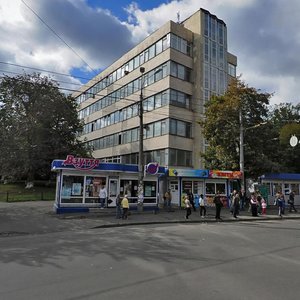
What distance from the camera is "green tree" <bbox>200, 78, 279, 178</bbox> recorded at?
3038 centimetres

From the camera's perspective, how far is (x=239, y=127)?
3036 cm

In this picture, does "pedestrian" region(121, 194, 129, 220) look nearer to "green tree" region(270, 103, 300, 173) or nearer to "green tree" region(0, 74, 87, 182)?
"green tree" region(270, 103, 300, 173)

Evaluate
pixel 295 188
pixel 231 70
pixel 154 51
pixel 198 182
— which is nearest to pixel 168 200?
pixel 198 182

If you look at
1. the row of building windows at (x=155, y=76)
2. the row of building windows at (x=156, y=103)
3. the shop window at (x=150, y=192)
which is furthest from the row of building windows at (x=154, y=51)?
the shop window at (x=150, y=192)

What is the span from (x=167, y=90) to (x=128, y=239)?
30377 millimetres

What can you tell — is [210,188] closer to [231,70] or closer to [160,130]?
[160,130]

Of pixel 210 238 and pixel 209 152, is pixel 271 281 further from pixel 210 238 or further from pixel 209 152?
pixel 209 152

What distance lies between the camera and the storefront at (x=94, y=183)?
76.3 ft

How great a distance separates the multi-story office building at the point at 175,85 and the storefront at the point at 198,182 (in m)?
10.7

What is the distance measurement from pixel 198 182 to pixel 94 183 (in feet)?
30.1

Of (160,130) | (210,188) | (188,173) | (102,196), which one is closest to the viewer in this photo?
(102,196)

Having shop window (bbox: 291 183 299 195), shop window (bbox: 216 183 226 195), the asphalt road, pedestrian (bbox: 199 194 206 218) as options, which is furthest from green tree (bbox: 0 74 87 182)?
the asphalt road

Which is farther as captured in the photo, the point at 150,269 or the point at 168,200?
the point at 168,200

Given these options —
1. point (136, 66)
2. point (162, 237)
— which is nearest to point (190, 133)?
point (136, 66)
